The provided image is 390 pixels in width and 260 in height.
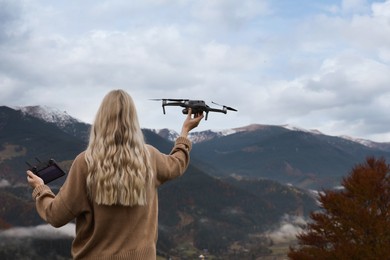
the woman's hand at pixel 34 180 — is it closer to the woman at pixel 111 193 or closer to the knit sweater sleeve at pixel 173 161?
the woman at pixel 111 193

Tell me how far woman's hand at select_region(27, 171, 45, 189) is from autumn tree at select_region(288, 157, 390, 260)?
19482 millimetres

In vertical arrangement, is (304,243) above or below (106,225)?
below

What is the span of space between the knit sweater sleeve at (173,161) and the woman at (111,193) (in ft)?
0.67

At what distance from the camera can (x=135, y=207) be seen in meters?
3.94

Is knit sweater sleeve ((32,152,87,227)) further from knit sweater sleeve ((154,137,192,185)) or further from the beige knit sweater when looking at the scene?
knit sweater sleeve ((154,137,192,185))

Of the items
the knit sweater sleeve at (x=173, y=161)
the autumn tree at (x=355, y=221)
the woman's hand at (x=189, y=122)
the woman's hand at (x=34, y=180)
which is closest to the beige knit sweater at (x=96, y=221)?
the woman's hand at (x=34, y=180)

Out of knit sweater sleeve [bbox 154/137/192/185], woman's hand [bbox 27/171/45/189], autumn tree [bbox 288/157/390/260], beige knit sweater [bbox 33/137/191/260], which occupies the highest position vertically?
knit sweater sleeve [bbox 154/137/192/185]

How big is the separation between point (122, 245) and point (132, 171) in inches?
23.0

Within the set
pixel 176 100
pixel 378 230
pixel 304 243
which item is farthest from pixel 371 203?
pixel 176 100

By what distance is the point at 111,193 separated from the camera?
3.75 meters

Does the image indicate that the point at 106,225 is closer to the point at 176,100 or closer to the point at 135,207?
the point at 135,207

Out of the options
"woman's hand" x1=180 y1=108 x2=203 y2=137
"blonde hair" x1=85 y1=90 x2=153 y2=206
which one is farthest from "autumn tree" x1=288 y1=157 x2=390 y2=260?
"blonde hair" x1=85 y1=90 x2=153 y2=206

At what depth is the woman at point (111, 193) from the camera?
381 cm

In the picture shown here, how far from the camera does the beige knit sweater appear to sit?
12.7 ft
